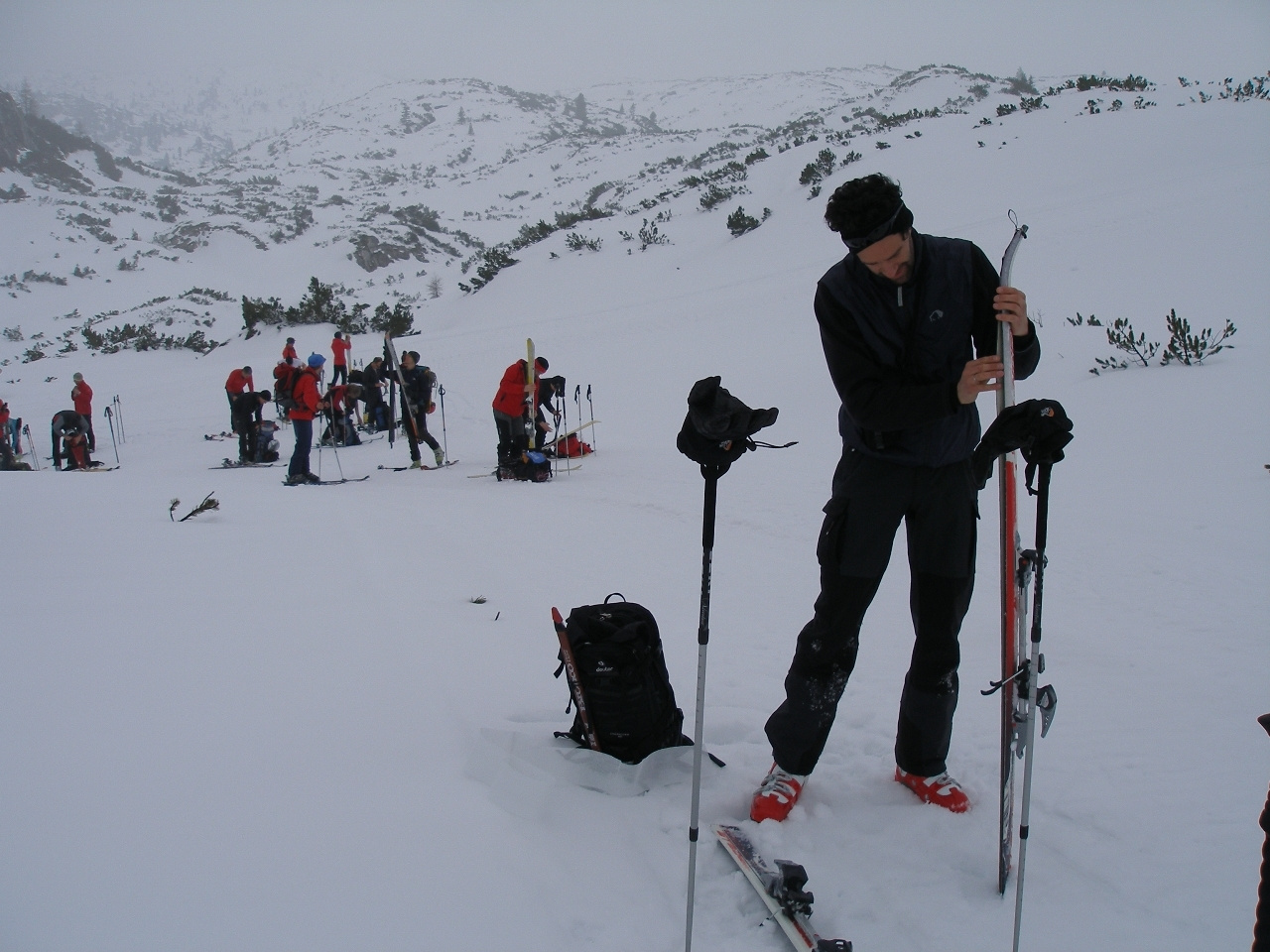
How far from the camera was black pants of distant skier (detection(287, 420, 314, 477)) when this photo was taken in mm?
9703

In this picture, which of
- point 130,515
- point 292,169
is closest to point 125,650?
point 130,515

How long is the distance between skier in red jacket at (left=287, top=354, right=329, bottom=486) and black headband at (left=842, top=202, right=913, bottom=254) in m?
8.78

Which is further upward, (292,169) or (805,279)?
(292,169)

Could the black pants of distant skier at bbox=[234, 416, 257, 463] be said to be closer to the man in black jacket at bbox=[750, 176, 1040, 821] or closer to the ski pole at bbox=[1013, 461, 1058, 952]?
the man in black jacket at bbox=[750, 176, 1040, 821]

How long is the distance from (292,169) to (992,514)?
2583 inches

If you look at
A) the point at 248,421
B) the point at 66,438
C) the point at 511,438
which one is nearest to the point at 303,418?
the point at 511,438

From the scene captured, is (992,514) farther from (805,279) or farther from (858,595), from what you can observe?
(805,279)

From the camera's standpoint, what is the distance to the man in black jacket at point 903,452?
85.5 inches

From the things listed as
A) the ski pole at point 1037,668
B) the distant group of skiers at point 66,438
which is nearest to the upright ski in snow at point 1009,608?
the ski pole at point 1037,668

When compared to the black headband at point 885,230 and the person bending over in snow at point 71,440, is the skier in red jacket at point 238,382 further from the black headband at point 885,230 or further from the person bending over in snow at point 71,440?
the black headband at point 885,230

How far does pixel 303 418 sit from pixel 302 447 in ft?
1.40

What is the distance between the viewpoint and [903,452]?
2354 mm

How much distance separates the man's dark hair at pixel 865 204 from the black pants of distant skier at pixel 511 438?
777cm

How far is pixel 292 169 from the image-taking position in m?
58.9
